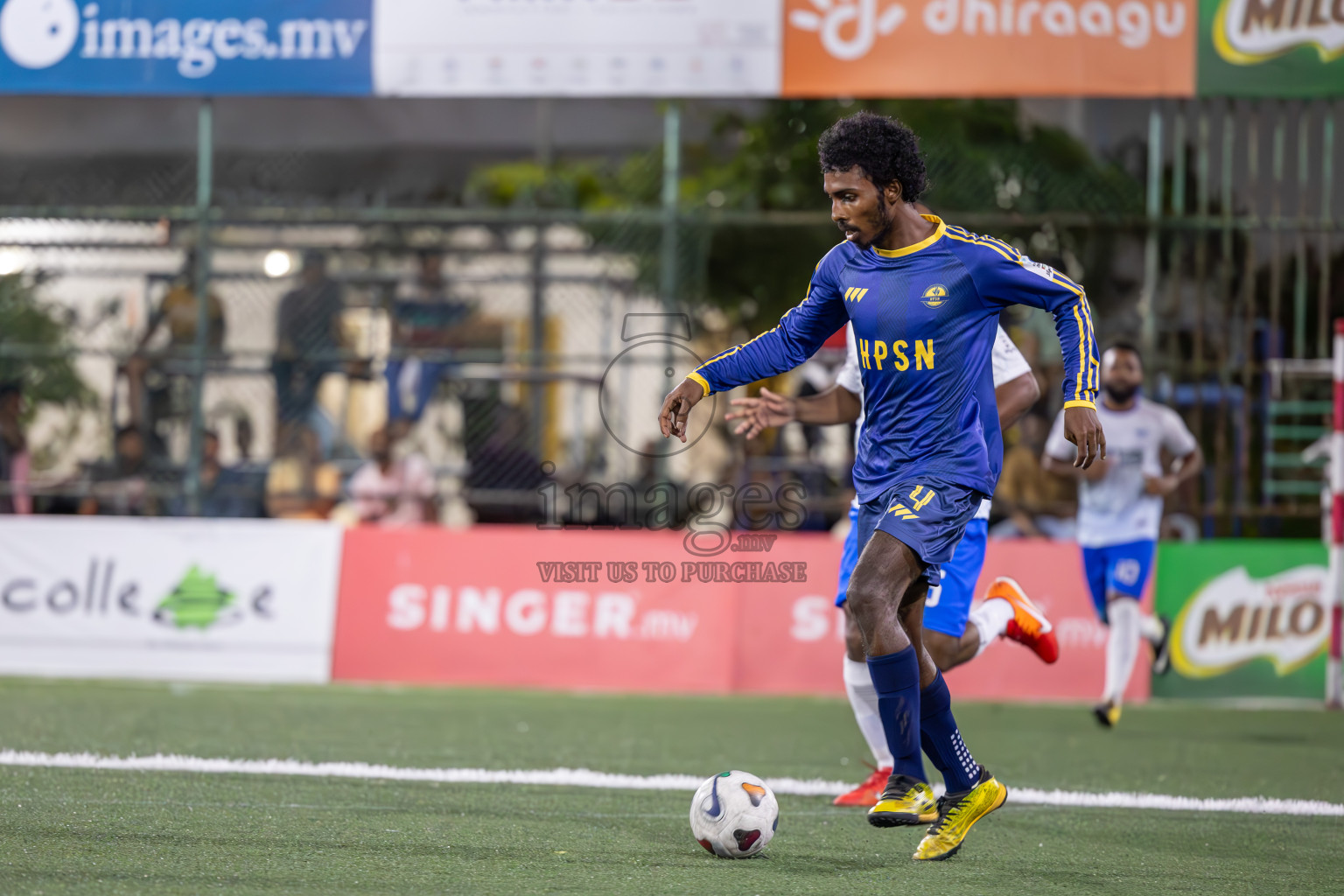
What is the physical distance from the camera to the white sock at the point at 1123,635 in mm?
9344

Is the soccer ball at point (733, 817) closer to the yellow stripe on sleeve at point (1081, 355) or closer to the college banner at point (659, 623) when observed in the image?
the yellow stripe on sleeve at point (1081, 355)

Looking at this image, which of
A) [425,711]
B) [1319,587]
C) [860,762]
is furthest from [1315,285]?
[425,711]

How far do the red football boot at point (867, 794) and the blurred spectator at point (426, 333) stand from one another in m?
6.67

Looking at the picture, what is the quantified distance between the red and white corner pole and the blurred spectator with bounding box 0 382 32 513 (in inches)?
364

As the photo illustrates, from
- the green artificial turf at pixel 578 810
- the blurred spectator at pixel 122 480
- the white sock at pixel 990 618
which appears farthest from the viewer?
the blurred spectator at pixel 122 480

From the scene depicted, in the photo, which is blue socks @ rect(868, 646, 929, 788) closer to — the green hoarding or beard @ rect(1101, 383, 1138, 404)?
beard @ rect(1101, 383, 1138, 404)

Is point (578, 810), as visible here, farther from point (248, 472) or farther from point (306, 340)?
point (306, 340)

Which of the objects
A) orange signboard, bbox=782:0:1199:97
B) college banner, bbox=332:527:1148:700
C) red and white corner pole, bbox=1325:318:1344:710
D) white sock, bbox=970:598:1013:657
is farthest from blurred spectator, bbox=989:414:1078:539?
white sock, bbox=970:598:1013:657

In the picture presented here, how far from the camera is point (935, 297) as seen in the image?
17.3 feet

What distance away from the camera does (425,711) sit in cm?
938

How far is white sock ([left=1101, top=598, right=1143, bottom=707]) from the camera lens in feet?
30.7

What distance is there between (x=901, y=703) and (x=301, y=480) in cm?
857

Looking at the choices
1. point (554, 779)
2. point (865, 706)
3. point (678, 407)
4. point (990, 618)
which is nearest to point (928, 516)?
point (678, 407)

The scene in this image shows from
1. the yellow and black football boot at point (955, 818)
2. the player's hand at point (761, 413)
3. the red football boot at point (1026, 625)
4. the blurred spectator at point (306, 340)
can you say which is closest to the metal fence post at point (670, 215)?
the blurred spectator at point (306, 340)
